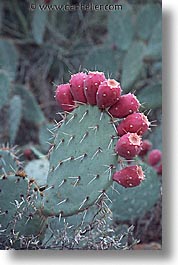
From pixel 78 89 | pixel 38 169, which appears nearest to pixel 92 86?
pixel 78 89

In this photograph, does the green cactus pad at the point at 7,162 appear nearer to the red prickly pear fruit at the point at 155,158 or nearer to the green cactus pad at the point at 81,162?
the green cactus pad at the point at 81,162

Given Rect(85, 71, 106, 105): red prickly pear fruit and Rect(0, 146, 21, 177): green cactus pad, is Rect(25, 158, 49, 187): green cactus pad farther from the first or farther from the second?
Rect(85, 71, 106, 105): red prickly pear fruit

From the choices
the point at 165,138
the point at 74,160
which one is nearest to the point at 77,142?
the point at 74,160

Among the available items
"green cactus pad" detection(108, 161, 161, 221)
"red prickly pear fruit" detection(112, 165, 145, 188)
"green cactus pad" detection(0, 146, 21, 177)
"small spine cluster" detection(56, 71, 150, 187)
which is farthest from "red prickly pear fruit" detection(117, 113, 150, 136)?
"green cactus pad" detection(0, 146, 21, 177)

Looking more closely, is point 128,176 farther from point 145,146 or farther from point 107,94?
point 145,146

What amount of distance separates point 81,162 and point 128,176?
0.14 meters

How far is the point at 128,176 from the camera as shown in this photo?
1.86m

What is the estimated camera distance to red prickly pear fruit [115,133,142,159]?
181 centimetres

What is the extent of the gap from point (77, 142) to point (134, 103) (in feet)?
0.64

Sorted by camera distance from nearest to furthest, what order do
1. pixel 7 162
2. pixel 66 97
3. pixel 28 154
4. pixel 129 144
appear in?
pixel 129 144, pixel 66 97, pixel 7 162, pixel 28 154

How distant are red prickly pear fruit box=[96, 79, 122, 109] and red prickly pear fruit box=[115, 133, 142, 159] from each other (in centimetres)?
10

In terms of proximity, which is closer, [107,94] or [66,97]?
[107,94]

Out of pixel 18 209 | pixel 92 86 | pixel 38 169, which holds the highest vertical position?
pixel 92 86

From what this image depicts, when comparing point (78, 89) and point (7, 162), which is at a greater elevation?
point (78, 89)
